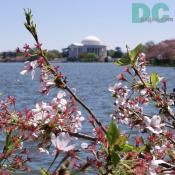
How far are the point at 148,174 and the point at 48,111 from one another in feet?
2.23

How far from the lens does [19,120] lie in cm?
220

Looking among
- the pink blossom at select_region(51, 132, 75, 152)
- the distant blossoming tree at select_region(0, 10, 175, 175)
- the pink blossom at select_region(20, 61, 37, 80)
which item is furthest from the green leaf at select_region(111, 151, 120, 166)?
the pink blossom at select_region(20, 61, 37, 80)

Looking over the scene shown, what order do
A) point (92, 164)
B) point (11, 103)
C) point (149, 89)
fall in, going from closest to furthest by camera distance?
point (92, 164) → point (11, 103) → point (149, 89)

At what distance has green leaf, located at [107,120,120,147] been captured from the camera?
1515 mm

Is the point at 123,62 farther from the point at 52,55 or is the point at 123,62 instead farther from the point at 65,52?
the point at 65,52

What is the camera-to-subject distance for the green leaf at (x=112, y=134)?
1.51m

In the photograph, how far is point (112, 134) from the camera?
154cm

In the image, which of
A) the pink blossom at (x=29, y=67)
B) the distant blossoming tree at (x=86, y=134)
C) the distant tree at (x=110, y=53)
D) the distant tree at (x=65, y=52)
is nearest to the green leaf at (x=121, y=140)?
the distant blossoming tree at (x=86, y=134)

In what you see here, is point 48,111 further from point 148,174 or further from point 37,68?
point 148,174

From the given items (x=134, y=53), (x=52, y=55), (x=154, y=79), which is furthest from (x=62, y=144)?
(x=52, y=55)

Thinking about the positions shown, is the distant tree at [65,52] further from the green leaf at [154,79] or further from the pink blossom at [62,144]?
the pink blossom at [62,144]

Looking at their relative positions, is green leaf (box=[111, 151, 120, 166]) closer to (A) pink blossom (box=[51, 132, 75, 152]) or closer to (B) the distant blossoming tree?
(B) the distant blossoming tree

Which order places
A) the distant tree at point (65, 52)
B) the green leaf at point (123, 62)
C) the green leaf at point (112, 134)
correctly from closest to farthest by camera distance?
the green leaf at point (112, 134) < the green leaf at point (123, 62) < the distant tree at point (65, 52)

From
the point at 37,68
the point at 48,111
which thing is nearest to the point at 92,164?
the point at 48,111
